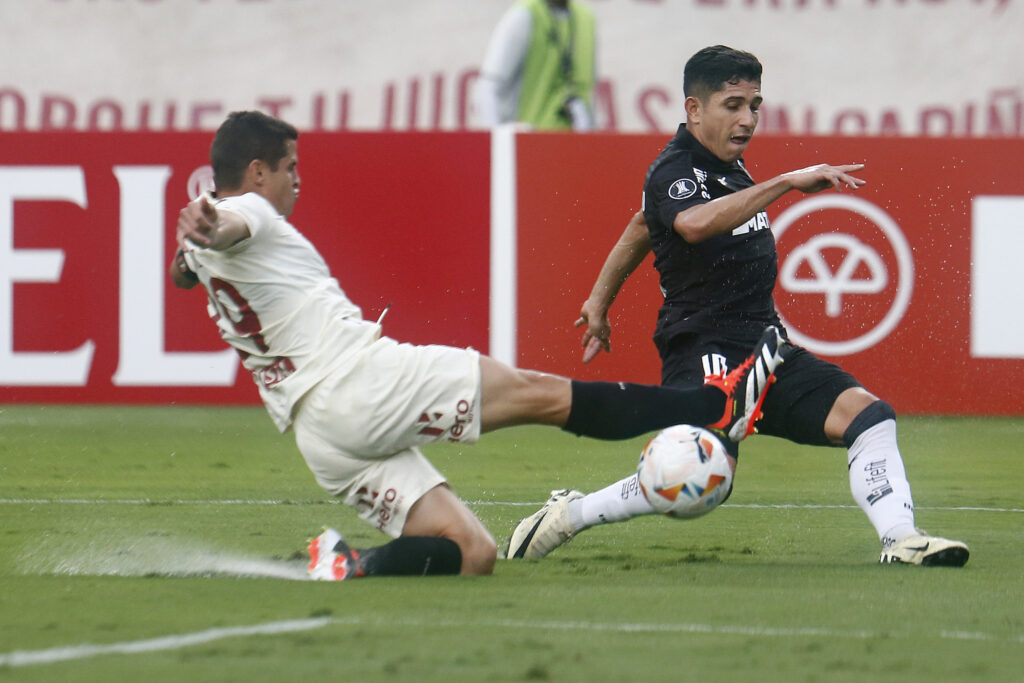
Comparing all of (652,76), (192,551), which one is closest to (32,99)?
(652,76)

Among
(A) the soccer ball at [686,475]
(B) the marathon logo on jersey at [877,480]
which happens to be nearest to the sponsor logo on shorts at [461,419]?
(A) the soccer ball at [686,475]

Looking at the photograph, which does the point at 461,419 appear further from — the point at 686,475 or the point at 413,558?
the point at 686,475

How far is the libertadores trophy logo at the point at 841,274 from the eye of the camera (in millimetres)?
9273

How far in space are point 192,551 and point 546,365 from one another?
440 centimetres

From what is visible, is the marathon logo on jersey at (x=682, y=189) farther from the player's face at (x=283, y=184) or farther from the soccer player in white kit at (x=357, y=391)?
the player's face at (x=283, y=184)

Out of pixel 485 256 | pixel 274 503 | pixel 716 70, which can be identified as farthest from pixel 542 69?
pixel 716 70

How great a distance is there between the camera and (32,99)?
42.3 ft

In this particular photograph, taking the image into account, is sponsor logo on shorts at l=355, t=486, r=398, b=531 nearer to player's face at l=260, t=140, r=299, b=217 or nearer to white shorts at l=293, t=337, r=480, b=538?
white shorts at l=293, t=337, r=480, b=538

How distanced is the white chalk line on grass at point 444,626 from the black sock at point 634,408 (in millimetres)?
997

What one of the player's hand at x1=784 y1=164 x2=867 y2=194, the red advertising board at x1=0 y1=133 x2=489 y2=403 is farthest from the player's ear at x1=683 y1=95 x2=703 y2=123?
A: the red advertising board at x1=0 y1=133 x2=489 y2=403

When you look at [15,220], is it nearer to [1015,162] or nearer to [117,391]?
[117,391]

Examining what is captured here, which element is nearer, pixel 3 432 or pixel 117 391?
pixel 3 432

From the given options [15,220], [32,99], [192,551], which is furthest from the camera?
[32,99]

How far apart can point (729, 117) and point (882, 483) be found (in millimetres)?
1214
